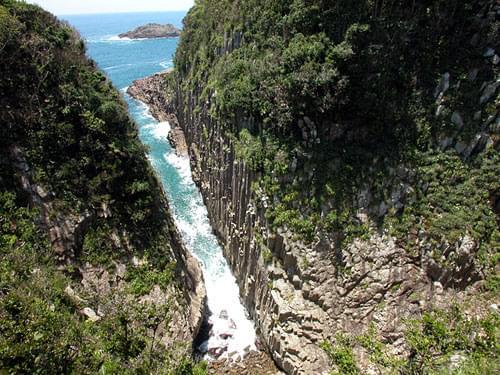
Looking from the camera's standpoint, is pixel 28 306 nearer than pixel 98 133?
Yes

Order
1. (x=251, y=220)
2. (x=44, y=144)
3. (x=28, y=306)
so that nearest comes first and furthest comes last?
(x=28, y=306) < (x=44, y=144) < (x=251, y=220)

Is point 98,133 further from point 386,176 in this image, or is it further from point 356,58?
point 386,176

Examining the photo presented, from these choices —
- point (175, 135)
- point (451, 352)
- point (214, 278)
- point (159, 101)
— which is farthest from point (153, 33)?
point (451, 352)

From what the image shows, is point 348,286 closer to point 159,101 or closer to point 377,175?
point 377,175

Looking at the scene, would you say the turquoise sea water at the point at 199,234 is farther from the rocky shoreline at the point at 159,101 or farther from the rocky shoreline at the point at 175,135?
the rocky shoreline at the point at 159,101

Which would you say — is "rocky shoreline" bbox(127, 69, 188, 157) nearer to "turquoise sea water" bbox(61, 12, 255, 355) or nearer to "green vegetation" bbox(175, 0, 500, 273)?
"turquoise sea water" bbox(61, 12, 255, 355)

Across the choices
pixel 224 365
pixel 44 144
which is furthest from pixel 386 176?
pixel 44 144
